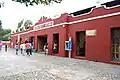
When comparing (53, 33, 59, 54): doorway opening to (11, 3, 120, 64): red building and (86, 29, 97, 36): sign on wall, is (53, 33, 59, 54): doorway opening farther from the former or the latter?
(86, 29, 97, 36): sign on wall

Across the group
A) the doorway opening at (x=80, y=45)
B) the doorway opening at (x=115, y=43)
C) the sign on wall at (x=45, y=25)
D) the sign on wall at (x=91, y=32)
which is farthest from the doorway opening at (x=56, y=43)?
the doorway opening at (x=115, y=43)

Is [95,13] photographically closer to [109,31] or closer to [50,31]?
[109,31]

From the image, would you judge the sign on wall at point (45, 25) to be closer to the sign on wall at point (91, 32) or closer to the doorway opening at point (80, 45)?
the doorway opening at point (80, 45)

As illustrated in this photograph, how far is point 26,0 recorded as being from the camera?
15.8 ft

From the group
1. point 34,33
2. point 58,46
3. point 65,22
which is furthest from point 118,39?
point 34,33

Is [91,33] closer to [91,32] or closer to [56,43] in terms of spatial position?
[91,32]

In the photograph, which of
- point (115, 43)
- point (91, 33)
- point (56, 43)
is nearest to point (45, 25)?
point (56, 43)

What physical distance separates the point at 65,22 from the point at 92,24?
454cm

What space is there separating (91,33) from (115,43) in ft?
8.74

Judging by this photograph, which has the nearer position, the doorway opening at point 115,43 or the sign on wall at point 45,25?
the doorway opening at point 115,43

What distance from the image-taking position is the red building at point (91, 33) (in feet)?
54.5

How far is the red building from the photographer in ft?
54.5

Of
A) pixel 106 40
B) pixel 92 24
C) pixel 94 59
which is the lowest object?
pixel 94 59

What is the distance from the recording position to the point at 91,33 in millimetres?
18766
